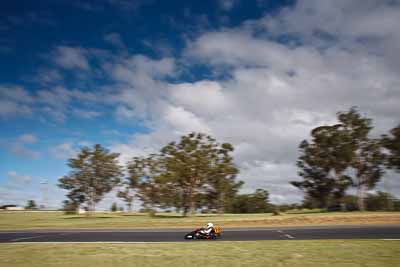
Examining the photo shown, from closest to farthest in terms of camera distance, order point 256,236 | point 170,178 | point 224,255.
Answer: point 224,255, point 256,236, point 170,178

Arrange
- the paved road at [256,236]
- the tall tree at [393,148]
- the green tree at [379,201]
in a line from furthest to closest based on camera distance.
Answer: the green tree at [379,201], the tall tree at [393,148], the paved road at [256,236]

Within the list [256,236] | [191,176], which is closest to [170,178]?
[191,176]

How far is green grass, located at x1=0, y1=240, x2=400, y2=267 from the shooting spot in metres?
13.3

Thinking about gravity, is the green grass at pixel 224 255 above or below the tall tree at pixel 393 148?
below

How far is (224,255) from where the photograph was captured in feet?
49.5

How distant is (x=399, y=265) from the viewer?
1227 centimetres

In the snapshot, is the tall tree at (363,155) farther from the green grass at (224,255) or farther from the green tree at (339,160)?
the green grass at (224,255)

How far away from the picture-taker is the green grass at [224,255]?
1327cm

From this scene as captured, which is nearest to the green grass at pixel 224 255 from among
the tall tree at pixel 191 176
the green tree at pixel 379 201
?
the tall tree at pixel 191 176

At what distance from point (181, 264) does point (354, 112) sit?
59231 millimetres

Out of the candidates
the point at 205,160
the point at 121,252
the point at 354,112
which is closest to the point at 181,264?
the point at 121,252

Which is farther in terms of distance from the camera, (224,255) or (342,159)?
(342,159)

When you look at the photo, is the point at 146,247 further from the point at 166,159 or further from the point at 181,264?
the point at 166,159

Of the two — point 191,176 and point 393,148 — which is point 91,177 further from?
point 393,148
